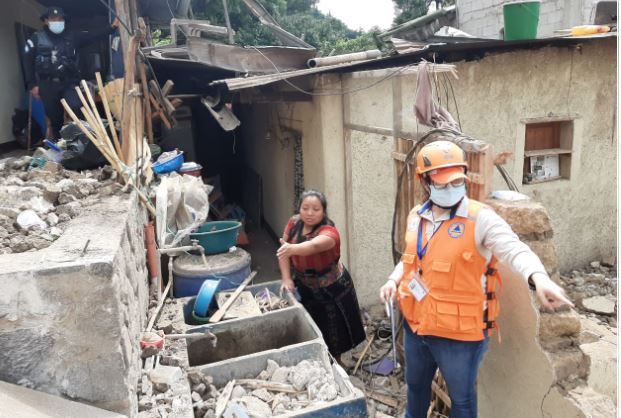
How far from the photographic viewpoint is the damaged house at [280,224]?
7.79 feet

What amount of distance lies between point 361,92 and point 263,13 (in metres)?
3.59

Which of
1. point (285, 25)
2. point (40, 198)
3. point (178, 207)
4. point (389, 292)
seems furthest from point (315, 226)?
point (285, 25)

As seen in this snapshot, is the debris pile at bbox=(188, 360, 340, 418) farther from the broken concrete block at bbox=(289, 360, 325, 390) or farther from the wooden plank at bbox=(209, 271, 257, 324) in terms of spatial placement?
the wooden plank at bbox=(209, 271, 257, 324)

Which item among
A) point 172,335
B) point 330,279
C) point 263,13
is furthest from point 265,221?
point 172,335

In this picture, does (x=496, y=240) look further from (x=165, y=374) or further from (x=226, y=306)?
(x=226, y=306)

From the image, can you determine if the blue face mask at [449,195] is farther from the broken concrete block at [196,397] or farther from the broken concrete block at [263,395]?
the broken concrete block at [196,397]

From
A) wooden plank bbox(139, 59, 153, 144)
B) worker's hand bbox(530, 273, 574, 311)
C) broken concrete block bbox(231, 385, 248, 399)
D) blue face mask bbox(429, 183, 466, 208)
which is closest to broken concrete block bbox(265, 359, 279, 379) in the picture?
broken concrete block bbox(231, 385, 248, 399)

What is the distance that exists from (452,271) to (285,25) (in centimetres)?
2195

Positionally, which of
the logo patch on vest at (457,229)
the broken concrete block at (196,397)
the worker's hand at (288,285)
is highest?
the logo patch on vest at (457,229)

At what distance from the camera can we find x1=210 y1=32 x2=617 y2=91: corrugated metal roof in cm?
537

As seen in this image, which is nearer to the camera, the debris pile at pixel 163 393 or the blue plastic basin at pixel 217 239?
the debris pile at pixel 163 393

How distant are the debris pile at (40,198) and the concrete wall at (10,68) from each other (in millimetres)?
2680

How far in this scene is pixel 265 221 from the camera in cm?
1080

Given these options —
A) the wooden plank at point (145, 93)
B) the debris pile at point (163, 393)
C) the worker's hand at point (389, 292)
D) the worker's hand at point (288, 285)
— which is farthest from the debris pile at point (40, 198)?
the wooden plank at point (145, 93)
